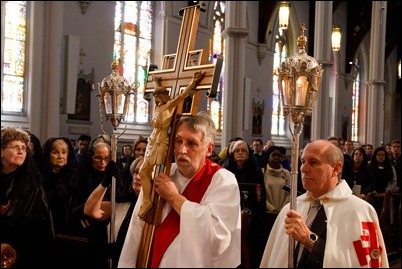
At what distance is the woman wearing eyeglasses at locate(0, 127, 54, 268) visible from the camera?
13.0 feet

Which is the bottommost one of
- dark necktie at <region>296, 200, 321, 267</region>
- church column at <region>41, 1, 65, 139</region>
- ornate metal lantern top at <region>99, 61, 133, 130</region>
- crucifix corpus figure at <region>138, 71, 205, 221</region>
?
dark necktie at <region>296, 200, 321, 267</region>

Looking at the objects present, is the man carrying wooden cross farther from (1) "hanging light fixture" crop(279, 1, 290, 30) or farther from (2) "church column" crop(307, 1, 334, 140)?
(2) "church column" crop(307, 1, 334, 140)

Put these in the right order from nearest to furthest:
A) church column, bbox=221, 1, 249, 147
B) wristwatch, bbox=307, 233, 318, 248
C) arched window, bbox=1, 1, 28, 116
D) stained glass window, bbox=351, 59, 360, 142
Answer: wristwatch, bbox=307, 233, 318, 248, church column, bbox=221, 1, 249, 147, arched window, bbox=1, 1, 28, 116, stained glass window, bbox=351, 59, 360, 142

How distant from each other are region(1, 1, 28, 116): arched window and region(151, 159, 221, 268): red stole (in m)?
11.0

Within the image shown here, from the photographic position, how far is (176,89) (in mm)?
3152

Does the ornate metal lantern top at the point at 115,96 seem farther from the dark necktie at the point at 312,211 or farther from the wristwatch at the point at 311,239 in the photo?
the wristwatch at the point at 311,239

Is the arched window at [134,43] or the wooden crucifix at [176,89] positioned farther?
the arched window at [134,43]

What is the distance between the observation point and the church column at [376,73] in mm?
19891

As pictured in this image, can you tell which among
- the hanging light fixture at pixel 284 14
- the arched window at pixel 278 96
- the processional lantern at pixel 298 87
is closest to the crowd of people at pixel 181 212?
the processional lantern at pixel 298 87

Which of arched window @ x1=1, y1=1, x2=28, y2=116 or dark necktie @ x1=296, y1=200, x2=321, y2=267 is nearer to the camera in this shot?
dark necktie @ x1=296, y1=200, x2=321, y2=267

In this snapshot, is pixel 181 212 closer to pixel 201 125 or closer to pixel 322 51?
pixel 201 125

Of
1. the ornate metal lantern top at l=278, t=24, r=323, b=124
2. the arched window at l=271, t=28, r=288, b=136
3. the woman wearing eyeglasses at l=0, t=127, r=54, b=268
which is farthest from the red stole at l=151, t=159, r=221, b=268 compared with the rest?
the arched window at l=271, t=28, r=288, b=136

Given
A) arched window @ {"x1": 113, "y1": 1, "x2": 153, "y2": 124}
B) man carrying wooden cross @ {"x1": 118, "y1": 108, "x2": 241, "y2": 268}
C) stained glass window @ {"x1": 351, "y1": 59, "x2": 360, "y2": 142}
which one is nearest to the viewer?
man carrying wooden cross @ {"x1": 118, "y1": 108, "x2": 241, "y2": 268}

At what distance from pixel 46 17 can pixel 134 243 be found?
1047 centimetres
